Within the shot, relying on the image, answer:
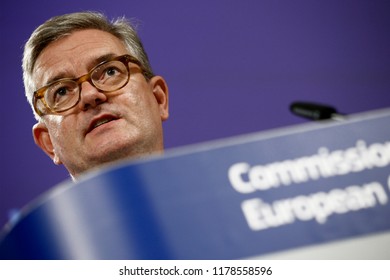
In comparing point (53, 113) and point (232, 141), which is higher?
point (53, 113)

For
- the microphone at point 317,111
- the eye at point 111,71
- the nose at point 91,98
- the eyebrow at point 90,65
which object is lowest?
the microphone at point 317,111

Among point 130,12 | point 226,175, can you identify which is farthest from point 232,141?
point 130,12

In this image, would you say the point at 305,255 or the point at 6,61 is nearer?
the point at 305,255

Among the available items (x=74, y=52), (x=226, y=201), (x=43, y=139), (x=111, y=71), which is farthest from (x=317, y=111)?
(x=43, y=139)

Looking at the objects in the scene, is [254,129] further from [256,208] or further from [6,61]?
[256,208]

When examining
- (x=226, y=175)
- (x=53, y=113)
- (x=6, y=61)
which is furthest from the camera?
(x=6, y=61)

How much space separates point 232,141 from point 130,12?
2.79 feet

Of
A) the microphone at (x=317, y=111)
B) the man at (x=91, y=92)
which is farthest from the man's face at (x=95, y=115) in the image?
the microphone at (x=317, y=111)

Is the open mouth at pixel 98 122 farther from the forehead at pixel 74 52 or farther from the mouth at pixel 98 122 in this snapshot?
the forehead at pixel 74 52

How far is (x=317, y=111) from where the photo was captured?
938mm

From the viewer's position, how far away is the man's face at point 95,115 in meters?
Result: 1.05

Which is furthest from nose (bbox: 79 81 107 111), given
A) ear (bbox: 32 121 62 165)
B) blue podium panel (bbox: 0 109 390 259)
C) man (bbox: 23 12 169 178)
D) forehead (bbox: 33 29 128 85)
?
blue podium panel (bbox: 0 109 390 259)

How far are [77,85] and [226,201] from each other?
0.58 meters

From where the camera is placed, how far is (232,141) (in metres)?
0.66
